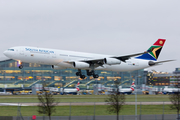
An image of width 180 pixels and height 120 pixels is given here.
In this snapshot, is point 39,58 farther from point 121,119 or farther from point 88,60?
point 121,119

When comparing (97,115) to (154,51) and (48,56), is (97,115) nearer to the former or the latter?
(48,56)

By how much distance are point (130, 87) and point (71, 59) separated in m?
38.3

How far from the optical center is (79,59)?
5028 cm

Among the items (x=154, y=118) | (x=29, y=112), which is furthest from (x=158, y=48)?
(x=29, y=112)

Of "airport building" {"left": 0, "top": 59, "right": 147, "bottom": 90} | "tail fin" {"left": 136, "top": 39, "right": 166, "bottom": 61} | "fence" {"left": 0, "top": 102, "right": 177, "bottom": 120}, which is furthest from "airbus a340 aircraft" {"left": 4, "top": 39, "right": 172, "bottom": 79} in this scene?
"airport building" {"left": 0, "top": 59, "right": 147, "bottom": 90}

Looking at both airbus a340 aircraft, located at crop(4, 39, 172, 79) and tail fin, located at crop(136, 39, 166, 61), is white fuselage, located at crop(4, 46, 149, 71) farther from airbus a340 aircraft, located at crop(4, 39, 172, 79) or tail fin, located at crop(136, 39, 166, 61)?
tail fin, located at crop(136, 39, 166, 61)

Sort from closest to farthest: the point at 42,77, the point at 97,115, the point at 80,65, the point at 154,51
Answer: the point at 97,115 < the point at 80,65 < the point at 154,51 < the point at 42,77

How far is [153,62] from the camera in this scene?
5600 centimetres

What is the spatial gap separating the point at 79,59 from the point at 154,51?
62.4 feet

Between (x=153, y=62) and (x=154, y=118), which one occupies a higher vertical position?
→ (x=153, y=62)

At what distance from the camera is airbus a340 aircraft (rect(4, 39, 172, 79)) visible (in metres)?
45.0

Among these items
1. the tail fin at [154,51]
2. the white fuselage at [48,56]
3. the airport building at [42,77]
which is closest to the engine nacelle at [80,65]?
the white fuselage at [48,56]

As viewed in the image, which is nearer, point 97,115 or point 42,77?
point 97,115

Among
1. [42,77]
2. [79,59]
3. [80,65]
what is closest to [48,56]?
[80,65]
